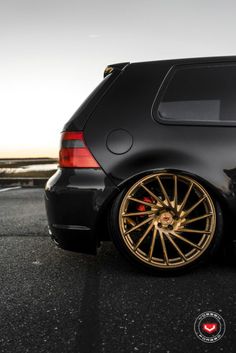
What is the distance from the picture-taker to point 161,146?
2.71 metres

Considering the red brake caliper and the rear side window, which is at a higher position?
the rear side window

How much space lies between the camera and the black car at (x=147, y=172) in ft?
8.87

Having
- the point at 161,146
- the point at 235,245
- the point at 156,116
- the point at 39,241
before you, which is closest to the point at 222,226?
the point at 235,245

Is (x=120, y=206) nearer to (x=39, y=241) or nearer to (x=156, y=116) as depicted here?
(x=156, y=116)

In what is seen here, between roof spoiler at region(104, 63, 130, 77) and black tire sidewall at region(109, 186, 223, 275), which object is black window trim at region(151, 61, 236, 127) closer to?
roof spoiler at region(104, 63, 130, 77)

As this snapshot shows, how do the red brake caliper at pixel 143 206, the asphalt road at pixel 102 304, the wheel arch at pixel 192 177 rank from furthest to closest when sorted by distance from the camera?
the red brake caliper at pixel 143 206 < the wheel arch at pixel 192 177 < the asphalt road at pixel 102 304

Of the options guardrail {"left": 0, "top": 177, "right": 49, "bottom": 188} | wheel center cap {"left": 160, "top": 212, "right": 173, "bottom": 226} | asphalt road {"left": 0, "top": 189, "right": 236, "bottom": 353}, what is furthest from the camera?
guardrail {"left": 0, "top": 177, "right": 49, "bottom": 188}

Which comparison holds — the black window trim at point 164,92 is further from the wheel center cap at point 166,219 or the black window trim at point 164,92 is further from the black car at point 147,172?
the wheel center cap at point 166,219

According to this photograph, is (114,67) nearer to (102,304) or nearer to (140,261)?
(140,261)

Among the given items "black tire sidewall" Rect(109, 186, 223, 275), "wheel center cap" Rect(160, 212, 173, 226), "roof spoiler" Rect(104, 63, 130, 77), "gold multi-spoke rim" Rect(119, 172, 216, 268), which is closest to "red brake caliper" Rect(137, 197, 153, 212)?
"gold multi-spoke rim" Rect(119, 172, 216, 268)

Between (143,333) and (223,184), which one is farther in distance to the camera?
(223,184)

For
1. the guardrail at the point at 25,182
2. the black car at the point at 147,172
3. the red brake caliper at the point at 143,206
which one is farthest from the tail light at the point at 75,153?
the guardrail at the point at 25,182

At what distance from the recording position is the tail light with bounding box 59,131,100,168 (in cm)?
275

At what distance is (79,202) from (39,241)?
4.85 ft
